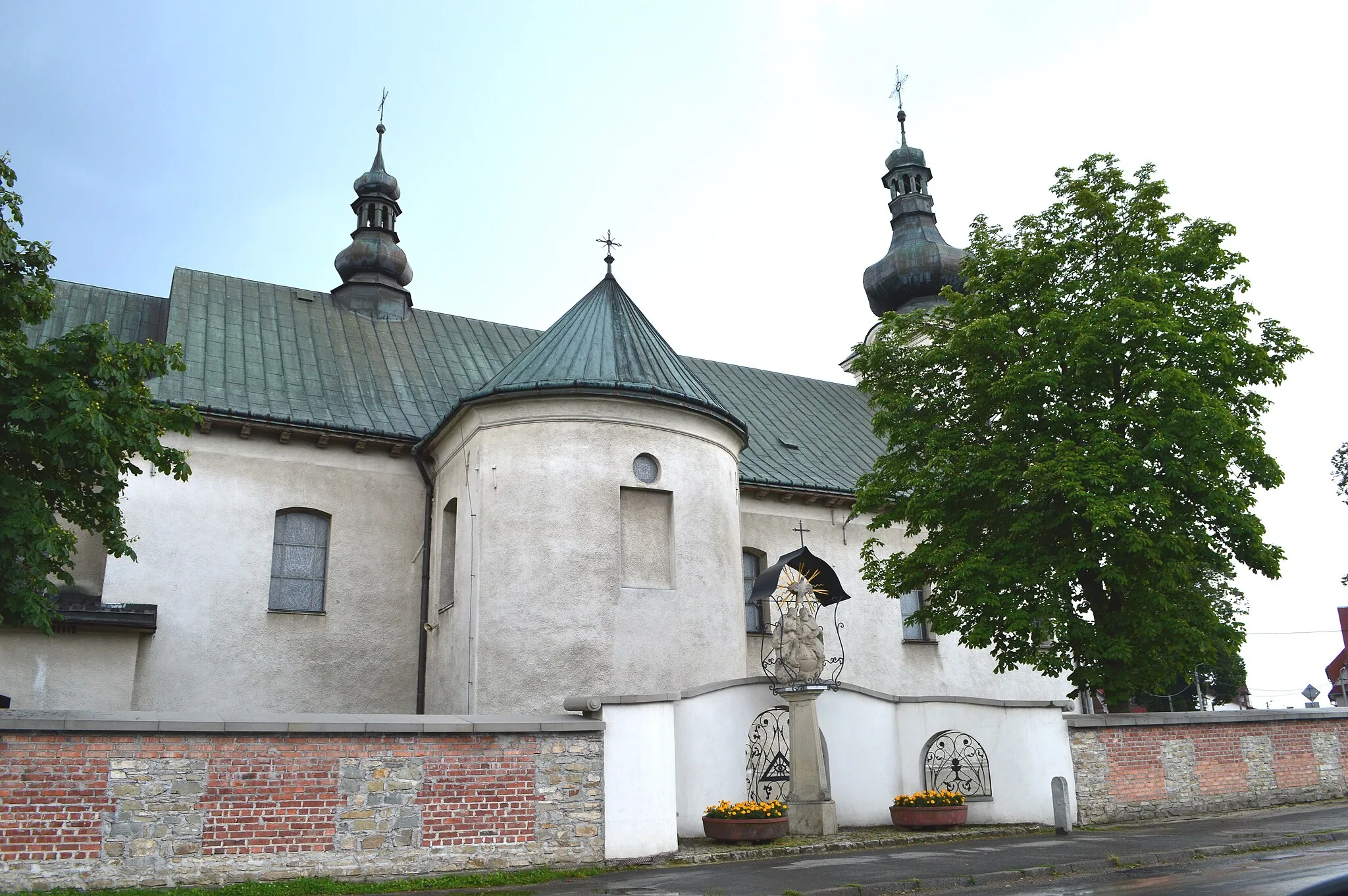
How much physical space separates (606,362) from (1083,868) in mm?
9361

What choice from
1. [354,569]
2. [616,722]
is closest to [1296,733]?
[616,722]

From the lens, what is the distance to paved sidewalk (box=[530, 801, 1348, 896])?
31.2 feet

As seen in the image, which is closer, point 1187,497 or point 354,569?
point 1187,497

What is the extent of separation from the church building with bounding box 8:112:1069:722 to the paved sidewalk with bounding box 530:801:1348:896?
8.91ft

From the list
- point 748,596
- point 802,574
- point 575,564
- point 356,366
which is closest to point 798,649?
point 802,574

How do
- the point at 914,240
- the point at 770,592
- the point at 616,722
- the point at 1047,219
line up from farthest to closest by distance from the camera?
the point at 914,240 → the point at 1047,219 → the point at 770,592 → the point at 616,722

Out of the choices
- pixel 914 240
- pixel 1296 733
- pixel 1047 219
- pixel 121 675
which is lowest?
pixel 1296 733

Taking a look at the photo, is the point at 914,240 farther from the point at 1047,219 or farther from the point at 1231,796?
the point at 1231,796

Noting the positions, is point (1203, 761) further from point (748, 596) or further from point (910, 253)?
point (910, 253)

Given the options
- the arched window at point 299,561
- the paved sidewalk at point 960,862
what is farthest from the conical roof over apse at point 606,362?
the paved sidewalk at point 960,862

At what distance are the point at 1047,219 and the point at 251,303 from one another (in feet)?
48.8

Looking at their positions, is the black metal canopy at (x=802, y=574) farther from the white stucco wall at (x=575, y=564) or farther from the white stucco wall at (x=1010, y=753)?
the white stucco wall at (x=1010, y=753)

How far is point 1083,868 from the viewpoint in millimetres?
10656

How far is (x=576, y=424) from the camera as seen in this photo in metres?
15.4
